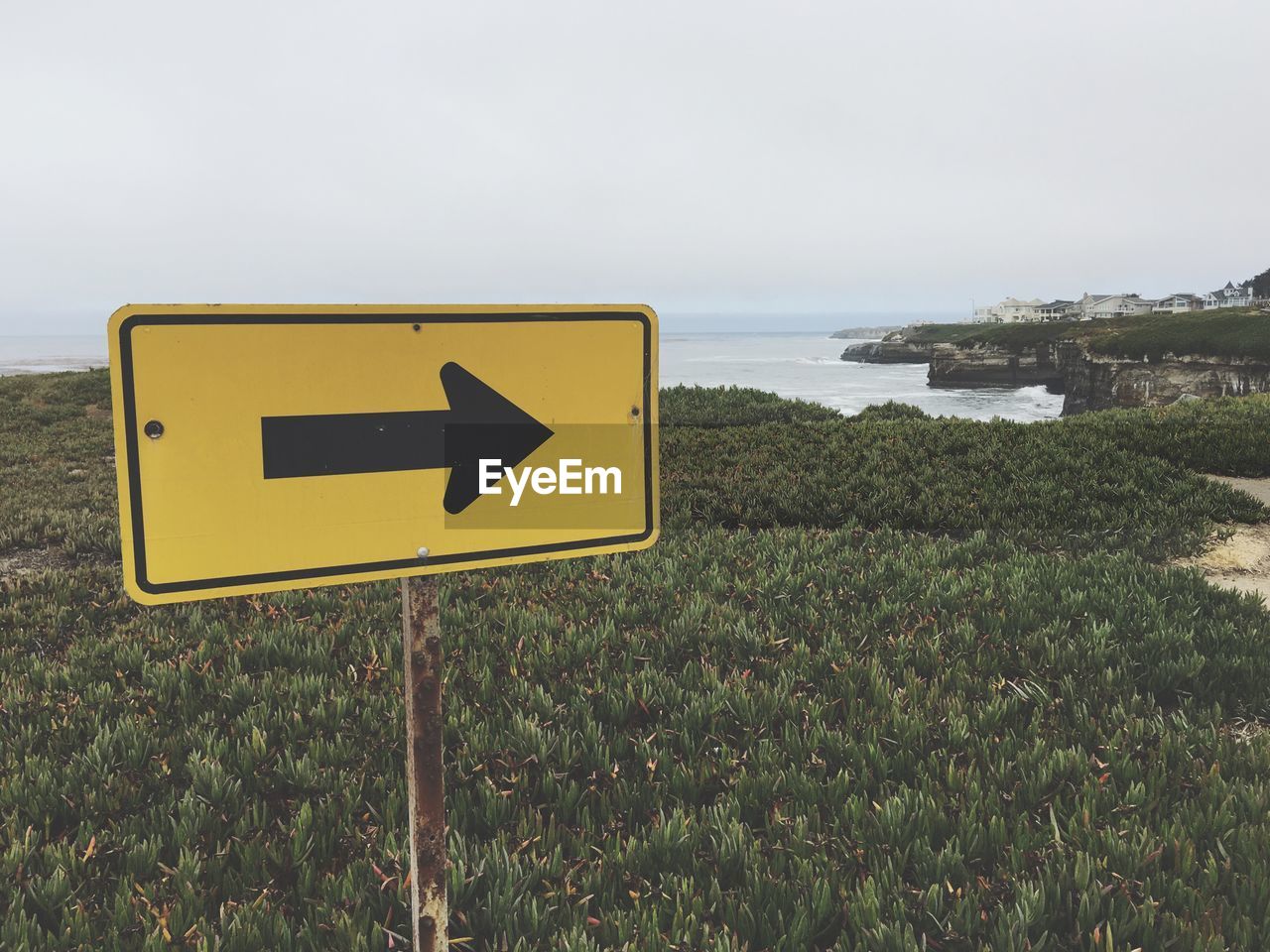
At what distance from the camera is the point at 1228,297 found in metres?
150

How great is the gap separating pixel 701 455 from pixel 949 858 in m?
9.08

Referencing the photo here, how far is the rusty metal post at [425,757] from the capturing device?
72.4 inches

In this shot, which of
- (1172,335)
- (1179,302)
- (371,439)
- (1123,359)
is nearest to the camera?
(371,439)

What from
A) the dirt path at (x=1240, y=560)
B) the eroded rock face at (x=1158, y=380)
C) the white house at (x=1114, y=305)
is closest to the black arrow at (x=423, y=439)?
the dirt path at (x=1240, y=560)

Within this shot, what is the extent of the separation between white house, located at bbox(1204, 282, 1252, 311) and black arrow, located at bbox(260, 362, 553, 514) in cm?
17839

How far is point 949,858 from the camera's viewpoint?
2.79m

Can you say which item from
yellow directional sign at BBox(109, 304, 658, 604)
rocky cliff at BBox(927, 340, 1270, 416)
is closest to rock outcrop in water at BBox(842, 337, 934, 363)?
rocky cliff at BBox(927, 340, 1270, 416)

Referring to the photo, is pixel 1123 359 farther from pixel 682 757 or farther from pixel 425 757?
Result: pixel 425 757

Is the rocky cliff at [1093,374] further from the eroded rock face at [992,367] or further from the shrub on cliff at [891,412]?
the shrub on cliff at [891,412]

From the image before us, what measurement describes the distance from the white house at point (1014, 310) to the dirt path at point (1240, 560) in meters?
182

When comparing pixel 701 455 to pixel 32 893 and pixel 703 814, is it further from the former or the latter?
pixel 32 893

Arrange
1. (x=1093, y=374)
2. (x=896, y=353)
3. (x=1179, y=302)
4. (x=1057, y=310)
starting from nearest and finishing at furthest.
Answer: (x=1093, y=374) → (x=896, y=353) → (x=1179, y=302) → (x=1057, y=310)

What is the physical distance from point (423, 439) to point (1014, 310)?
200297mm

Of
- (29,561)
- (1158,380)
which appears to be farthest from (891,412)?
(1158,380)
